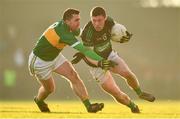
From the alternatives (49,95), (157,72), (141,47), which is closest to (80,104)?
(49,95)

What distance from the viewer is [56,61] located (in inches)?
437

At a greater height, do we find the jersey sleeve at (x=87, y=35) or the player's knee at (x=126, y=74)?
the jersey sleeve at (x=87, y=35)

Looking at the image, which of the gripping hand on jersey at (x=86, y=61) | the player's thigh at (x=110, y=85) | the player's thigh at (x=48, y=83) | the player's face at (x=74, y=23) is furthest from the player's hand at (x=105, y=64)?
the player's thigh at (x=48, y=83)

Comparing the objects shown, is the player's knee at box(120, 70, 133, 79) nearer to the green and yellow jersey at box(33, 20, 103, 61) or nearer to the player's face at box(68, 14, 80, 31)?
the green and yellow jersey at box(33, 20, 103, 61)

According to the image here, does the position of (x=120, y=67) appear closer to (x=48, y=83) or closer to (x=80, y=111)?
(x=80, y=111)

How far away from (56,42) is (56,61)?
253 millimetres

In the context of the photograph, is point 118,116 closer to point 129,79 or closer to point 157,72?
point 129,79

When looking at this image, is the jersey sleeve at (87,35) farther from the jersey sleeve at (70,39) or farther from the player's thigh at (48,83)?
the player's thigh at (48,83)

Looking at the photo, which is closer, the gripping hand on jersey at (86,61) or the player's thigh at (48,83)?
the gripping hand on jersey at (86,61)

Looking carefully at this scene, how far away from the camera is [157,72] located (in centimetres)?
1432

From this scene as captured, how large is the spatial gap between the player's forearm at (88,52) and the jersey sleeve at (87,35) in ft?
0.72

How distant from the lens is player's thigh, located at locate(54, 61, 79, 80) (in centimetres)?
1107

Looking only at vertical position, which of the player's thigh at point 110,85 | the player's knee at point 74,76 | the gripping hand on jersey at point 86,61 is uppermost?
the gripping hand on jersey at point 86,61

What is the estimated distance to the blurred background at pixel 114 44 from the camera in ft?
37.1
